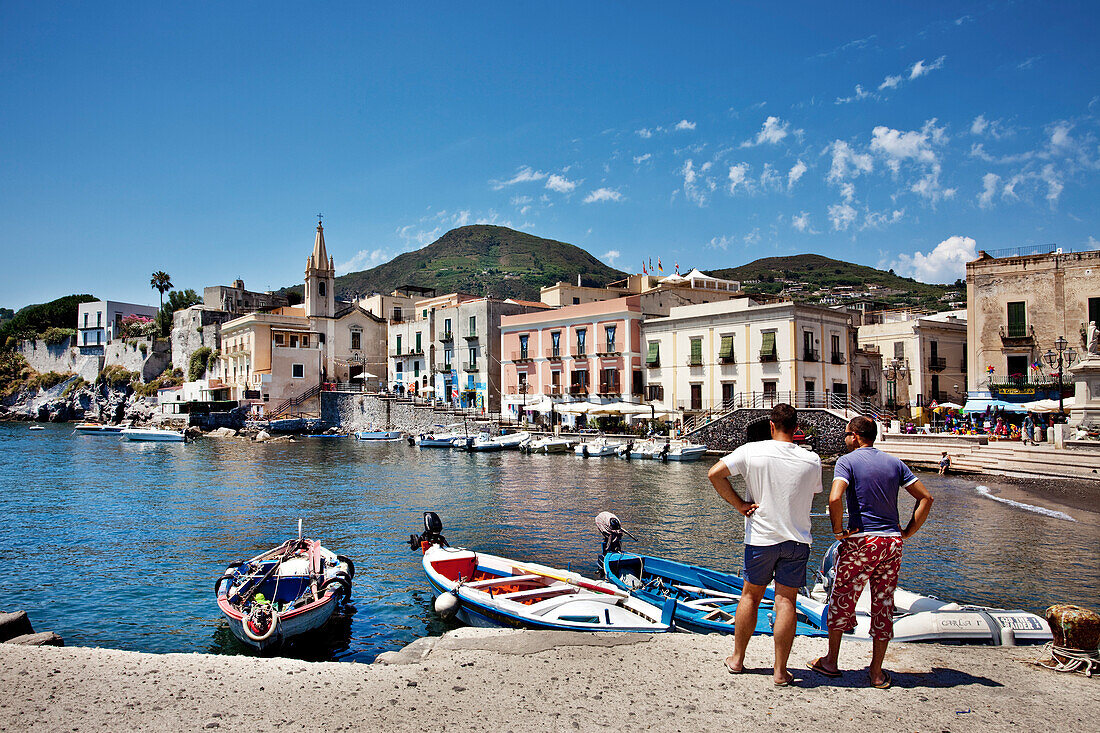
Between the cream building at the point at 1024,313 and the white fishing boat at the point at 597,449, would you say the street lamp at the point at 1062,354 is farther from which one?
the white fishing boat at the point at 597,449

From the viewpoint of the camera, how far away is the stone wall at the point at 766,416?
109 ft

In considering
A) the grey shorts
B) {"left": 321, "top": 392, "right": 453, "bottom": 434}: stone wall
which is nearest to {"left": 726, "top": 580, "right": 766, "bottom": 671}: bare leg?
the grey shorts

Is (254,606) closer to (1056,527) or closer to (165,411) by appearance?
(1056,527)

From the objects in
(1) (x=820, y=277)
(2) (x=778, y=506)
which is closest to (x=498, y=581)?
(2) (x=778, y=506)

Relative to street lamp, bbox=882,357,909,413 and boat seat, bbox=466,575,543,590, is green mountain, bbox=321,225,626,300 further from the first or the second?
boat seat, bbox=466,575,543,590

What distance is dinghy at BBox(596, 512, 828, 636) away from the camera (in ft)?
29.5

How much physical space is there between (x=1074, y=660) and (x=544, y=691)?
14.7 feet

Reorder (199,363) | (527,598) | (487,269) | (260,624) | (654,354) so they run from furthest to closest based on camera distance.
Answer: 1. (487,269)
2. (199,363)
3. (654,354)
4. (527,598)
5. (260,624)

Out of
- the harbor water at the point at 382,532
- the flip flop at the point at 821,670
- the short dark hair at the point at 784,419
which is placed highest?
the short dark hair at the point at 784,419

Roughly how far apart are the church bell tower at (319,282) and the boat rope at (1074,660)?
68.7 metres

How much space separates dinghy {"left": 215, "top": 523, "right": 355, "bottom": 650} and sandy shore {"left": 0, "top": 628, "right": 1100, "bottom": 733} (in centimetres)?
282

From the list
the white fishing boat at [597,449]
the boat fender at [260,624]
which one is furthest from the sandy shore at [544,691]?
the white fishing boat at [597,449]

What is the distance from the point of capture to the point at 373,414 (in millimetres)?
58219

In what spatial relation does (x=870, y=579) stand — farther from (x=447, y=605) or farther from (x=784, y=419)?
(x=447, y=605)
